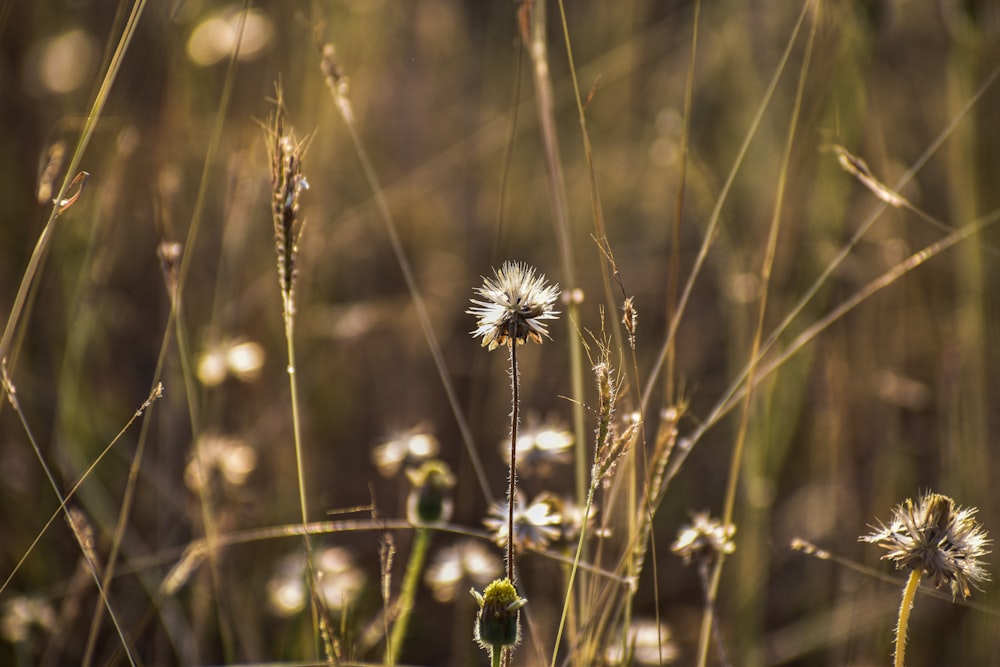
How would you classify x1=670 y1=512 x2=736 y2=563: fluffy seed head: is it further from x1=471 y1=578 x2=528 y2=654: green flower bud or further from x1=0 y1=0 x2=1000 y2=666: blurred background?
x1=0 y1=0 x2=1000 y2=666: blurred background

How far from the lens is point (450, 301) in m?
2.31

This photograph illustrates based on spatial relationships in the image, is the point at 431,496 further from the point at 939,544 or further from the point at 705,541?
the point at 939,544

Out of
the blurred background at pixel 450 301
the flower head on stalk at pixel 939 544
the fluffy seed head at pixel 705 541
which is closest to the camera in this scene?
the flower head on stalk at pixel 939 544

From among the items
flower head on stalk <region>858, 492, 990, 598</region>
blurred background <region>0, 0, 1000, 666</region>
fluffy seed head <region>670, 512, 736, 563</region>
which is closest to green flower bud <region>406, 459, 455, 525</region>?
blurred background <region>0, 0, 1000, 666</region>

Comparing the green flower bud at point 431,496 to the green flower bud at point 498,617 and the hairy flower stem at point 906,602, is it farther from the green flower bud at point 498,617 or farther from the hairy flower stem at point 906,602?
the hairy flower stem at point 906,602

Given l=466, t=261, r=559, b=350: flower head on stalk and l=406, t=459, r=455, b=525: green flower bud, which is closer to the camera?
l=466, t=261, r=559, b=350: flower head on stalk

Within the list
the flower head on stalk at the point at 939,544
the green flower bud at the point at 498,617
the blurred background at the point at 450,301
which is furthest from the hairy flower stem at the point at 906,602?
the blurred background at the point at 450,301

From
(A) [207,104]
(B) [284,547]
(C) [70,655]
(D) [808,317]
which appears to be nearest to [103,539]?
(C) [70,655]

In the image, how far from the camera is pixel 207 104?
246cm

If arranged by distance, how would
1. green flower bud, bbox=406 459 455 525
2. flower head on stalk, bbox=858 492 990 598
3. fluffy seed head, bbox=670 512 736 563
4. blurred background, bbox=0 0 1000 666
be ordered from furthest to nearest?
blurred background, bbox=0 0 1000 666, green flower bud, bbox=406 459 455 525, fluffy seed head, bbox=670 512 736 563, flower head on stalk, bbox=858 492 990 598

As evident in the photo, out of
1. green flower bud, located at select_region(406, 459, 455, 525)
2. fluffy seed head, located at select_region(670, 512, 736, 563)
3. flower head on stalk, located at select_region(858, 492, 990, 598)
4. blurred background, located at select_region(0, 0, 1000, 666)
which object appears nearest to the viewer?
flower head on stalk, located at select_region(858, 492, 990, 598)

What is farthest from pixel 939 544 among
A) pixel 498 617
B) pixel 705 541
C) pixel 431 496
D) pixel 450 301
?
pixel 450 301

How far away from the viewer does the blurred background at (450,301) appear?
1588mm

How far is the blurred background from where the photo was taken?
159 cm
